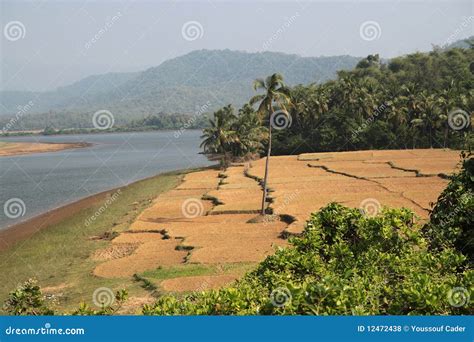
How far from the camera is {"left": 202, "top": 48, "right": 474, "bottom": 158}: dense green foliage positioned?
247 feet

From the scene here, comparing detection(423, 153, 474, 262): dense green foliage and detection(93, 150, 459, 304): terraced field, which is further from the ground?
detection(423, 153, 474, 262): dense green foliage

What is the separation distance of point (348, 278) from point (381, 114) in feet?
255

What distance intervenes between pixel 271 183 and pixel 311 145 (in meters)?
37.3

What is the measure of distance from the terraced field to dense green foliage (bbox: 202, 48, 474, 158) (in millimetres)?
8731

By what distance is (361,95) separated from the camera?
87188mm

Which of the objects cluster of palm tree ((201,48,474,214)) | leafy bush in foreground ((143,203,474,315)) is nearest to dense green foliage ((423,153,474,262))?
leafy bush in foreground ((143,203,474,315))

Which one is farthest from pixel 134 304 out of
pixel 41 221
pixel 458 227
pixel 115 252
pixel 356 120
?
pixel 356 120

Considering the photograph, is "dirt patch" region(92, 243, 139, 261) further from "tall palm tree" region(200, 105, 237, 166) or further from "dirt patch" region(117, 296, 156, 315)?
"tall palm tree" region(200, 105, 237, 166)

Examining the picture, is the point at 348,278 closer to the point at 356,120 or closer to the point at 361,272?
the point at 361,272

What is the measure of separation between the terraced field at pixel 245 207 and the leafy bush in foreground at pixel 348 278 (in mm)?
3566

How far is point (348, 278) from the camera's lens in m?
9.94

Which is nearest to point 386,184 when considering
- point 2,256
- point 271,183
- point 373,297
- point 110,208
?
point 271,183

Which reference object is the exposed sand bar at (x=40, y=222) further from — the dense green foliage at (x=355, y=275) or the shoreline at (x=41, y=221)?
the dense green foliage at (x=355, y=275)

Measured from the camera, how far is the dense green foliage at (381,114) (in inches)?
2970
